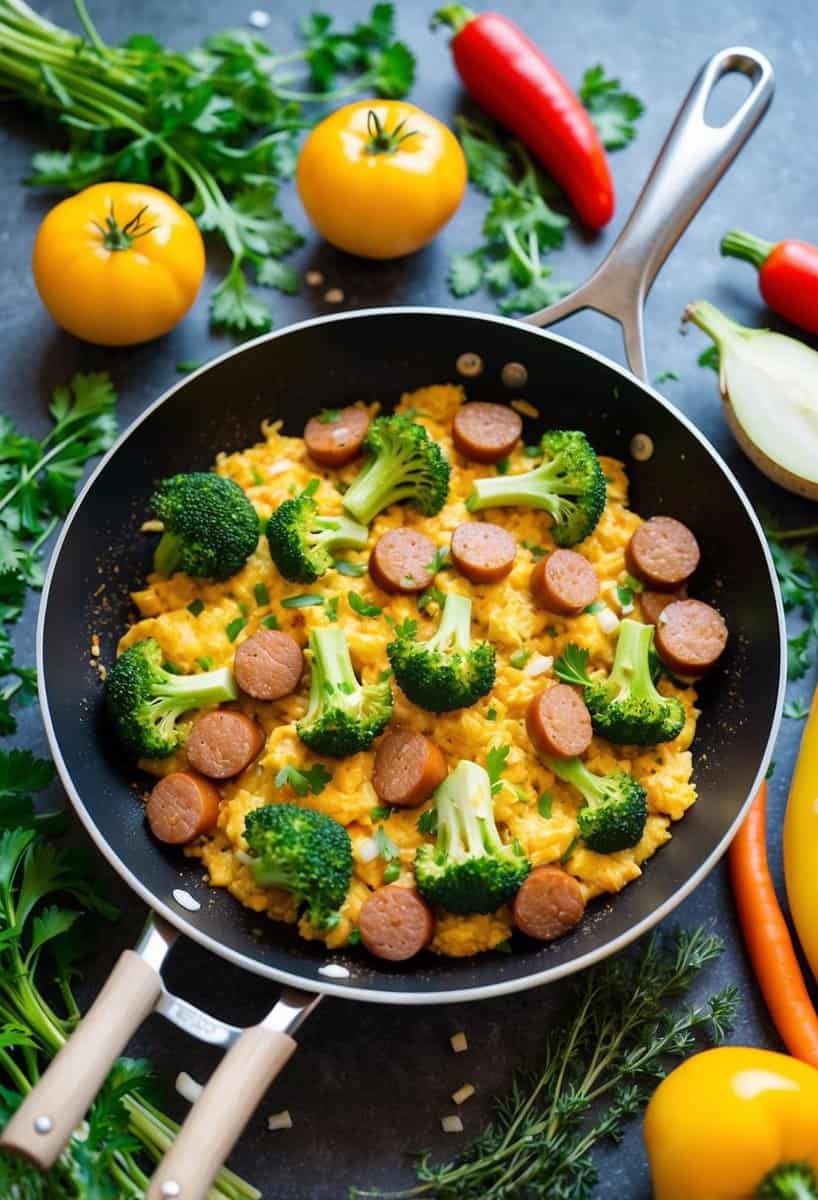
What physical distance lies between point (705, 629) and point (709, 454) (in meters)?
0.50

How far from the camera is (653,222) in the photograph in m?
3.63

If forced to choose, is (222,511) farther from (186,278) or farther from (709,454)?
(709,454)

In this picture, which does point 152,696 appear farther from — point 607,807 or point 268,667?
point 607,807

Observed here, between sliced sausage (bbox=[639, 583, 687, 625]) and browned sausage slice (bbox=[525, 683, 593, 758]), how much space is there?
382 mm

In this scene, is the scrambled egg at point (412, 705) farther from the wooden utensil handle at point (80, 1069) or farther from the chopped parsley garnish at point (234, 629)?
the wooden utensil handle at point (80, 1069)

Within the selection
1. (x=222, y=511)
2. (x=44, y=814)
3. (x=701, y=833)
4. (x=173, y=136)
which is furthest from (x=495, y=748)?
(x=173, y=136)

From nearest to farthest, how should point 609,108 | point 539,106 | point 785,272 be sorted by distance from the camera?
1. point 785,272
2. point 539,106
3. point 609,108

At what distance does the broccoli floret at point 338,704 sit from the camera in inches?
125

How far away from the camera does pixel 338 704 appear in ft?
10.6

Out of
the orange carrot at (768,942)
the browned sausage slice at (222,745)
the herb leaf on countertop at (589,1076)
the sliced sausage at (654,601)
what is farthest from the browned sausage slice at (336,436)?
the herb leaf on countertop at (589,1076)

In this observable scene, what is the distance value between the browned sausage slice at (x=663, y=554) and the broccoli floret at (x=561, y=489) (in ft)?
0.48

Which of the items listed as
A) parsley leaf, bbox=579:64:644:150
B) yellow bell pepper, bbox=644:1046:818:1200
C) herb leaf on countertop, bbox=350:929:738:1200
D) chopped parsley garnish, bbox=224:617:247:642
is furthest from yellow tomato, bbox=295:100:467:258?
yellow bell pepper, bbox=644:1046:818:1200

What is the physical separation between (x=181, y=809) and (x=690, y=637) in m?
1.47

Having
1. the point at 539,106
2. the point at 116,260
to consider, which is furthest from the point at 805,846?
the point at 116,260
